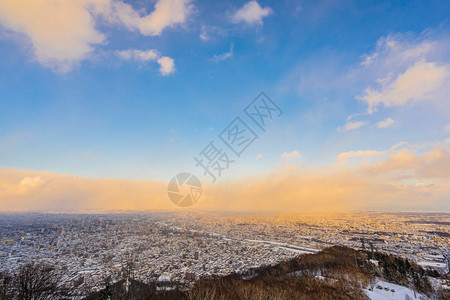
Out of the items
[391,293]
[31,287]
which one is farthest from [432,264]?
[31,287]

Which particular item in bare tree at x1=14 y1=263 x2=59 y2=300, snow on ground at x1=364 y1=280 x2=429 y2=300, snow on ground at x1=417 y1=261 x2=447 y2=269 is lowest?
snow on ground at x1=417 y1=261 x2=447 y2=269

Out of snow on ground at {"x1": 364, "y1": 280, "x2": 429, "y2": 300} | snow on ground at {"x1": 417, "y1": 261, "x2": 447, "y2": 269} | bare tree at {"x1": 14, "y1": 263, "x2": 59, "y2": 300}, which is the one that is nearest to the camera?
bare tree at {"x1": 14, "y1": 263, "x2": 59, "y2": 300}

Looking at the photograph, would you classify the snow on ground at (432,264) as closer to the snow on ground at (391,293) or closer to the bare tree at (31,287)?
the snow on ground at (391,293)

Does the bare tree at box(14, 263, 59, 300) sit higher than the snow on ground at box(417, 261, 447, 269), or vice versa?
the bare tree at box(14, 263, 59, 300)

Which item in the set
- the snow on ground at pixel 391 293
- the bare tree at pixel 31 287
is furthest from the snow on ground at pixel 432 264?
the bare tree at pixel 31 287

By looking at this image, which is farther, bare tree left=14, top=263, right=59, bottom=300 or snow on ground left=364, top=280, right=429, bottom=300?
snow on ground left=364, top=280, right=429, bottom=300

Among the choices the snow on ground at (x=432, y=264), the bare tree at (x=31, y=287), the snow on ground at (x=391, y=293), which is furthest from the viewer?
the snow on ground at (x=432, y=264)

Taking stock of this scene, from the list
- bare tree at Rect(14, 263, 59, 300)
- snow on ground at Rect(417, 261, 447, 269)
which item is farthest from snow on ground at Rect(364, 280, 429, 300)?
bare tree at Rect(14, 263, 59, 300)

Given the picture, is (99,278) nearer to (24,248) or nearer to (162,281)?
(162,281)

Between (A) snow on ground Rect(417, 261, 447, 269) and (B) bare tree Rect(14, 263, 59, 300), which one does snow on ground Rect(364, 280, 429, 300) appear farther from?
(B) bare tree Rect(14, 263, 59, 300)

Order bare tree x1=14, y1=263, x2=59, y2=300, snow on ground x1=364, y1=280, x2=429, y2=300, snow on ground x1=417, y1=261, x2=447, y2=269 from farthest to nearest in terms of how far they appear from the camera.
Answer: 1. snow on ground x1=417, y1=261, x2=447, y2=269
2. snow on ground x1=364, y1=280, x2=429, y2=300
3. bare tree x1=14, y1=263, x2=59, y2=300

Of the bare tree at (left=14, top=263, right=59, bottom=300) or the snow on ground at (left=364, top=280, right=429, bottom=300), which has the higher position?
the bare tree at (left=14, top=263, right=59, bottom=300)

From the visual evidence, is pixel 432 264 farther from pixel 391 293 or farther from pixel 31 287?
pixel 31 287
